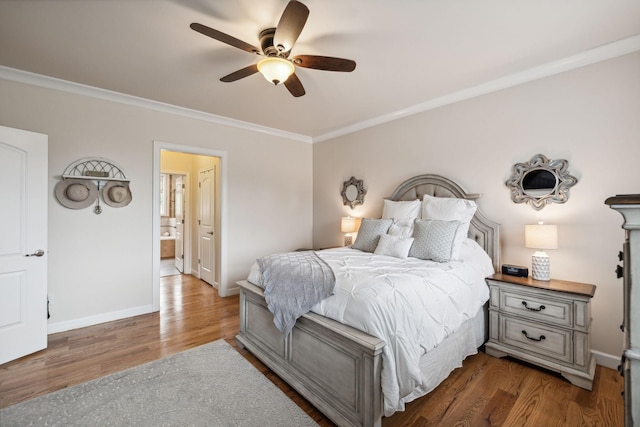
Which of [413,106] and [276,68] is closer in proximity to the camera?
[276,68]

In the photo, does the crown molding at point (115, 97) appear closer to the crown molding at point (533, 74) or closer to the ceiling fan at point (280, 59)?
the ceiling fan at point (280, 59)

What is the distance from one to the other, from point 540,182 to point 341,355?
8.23ft

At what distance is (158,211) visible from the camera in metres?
3.66

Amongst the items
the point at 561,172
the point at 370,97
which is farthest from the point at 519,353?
the point at 370,97

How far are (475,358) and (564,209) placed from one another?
5.26ft

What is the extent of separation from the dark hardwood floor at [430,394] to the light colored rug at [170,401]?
0.13m

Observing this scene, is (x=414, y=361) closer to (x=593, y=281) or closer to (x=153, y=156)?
(x=593, y=281)

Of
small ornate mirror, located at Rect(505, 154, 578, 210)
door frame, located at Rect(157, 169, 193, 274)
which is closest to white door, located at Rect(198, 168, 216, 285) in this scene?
door frame, located at Rect(157, 169, 193, 274)

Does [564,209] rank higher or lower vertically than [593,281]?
higher

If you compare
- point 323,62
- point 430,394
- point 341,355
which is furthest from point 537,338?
point 323,62

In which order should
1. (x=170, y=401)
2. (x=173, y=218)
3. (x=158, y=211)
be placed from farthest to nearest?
(x=173, y=218), (x=158, y=211), (x=170, y=401)

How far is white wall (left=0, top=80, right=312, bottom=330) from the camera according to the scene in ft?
9.93

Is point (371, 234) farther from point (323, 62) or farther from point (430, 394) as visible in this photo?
point (323, 62)

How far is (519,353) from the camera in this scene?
8.09 ft
